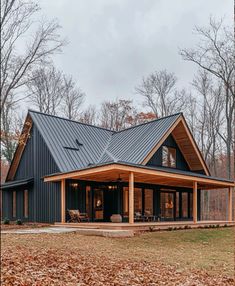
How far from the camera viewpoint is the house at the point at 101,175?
59.7 ft

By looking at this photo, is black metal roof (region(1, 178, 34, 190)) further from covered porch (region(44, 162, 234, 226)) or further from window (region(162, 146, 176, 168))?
window (region(162, 146, 176, 168))

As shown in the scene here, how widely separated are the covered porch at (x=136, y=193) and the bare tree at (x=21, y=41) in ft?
15.3

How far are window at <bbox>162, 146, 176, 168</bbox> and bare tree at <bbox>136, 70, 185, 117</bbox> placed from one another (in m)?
12.2

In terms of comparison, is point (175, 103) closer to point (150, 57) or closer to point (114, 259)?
point (150, 57)

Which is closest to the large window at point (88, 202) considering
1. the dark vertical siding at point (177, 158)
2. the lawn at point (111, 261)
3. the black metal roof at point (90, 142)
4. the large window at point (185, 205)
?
the black metal roof at point (90, 142)

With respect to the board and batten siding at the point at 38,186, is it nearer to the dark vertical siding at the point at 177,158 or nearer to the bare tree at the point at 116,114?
the dark vertical siding at the point at 177,158

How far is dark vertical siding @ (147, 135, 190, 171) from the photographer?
2014cm

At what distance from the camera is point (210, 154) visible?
33938mm

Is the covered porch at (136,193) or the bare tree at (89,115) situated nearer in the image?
the covered porch at (136,193)

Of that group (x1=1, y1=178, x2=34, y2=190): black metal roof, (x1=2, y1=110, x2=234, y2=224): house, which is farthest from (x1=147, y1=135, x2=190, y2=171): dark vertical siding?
(x1=1, y1=178, x2=34, y2=190): black metal roof

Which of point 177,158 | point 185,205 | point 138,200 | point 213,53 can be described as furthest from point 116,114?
point 213,53

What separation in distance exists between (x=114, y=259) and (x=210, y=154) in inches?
1035

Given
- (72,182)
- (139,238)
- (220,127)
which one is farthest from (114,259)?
(220,127)

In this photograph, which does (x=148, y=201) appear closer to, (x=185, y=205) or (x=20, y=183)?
(x=185, y=205)
